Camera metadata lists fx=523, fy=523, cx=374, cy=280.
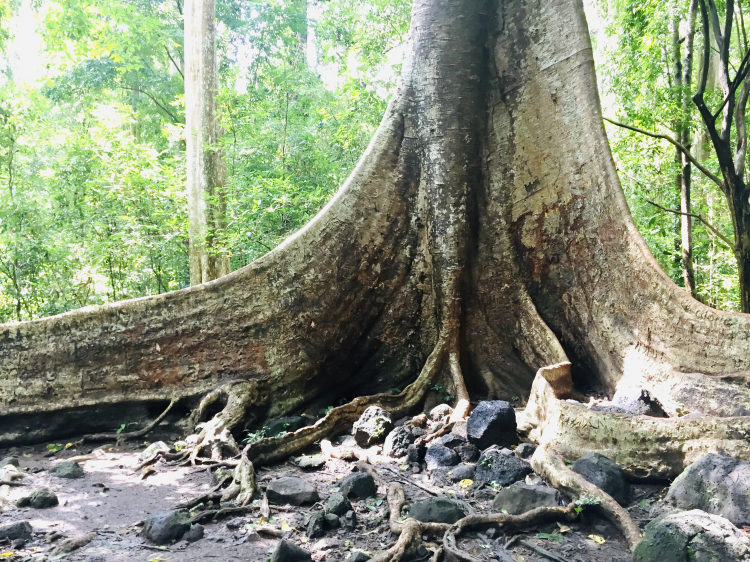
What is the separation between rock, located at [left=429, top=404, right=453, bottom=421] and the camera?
3928 millimetres

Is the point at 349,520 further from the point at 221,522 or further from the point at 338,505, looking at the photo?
the point at 221,522

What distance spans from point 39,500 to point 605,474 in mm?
2961

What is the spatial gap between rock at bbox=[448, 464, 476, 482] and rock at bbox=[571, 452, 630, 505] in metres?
0.58

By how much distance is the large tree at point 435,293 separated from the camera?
3.95m

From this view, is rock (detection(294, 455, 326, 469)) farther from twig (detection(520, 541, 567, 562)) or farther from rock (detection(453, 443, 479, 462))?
twig (detection(520, 541, 567, 562))

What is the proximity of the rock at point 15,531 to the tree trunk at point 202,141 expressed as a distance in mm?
6069

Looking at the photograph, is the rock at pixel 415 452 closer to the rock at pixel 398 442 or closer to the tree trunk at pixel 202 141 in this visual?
the rock at pixel 398 442

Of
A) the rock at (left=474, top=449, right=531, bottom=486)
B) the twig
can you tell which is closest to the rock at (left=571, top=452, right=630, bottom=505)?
the rock at (left=474, top=449, right=531, bottom=486)

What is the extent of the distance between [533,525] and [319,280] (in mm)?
2594

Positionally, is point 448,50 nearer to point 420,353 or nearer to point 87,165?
point 420,353

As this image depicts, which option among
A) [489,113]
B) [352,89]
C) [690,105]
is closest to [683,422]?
[489,113]

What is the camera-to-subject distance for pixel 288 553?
211cm

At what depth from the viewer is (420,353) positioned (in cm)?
465

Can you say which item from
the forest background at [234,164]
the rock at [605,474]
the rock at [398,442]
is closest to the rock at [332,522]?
the rock at [398,442]
